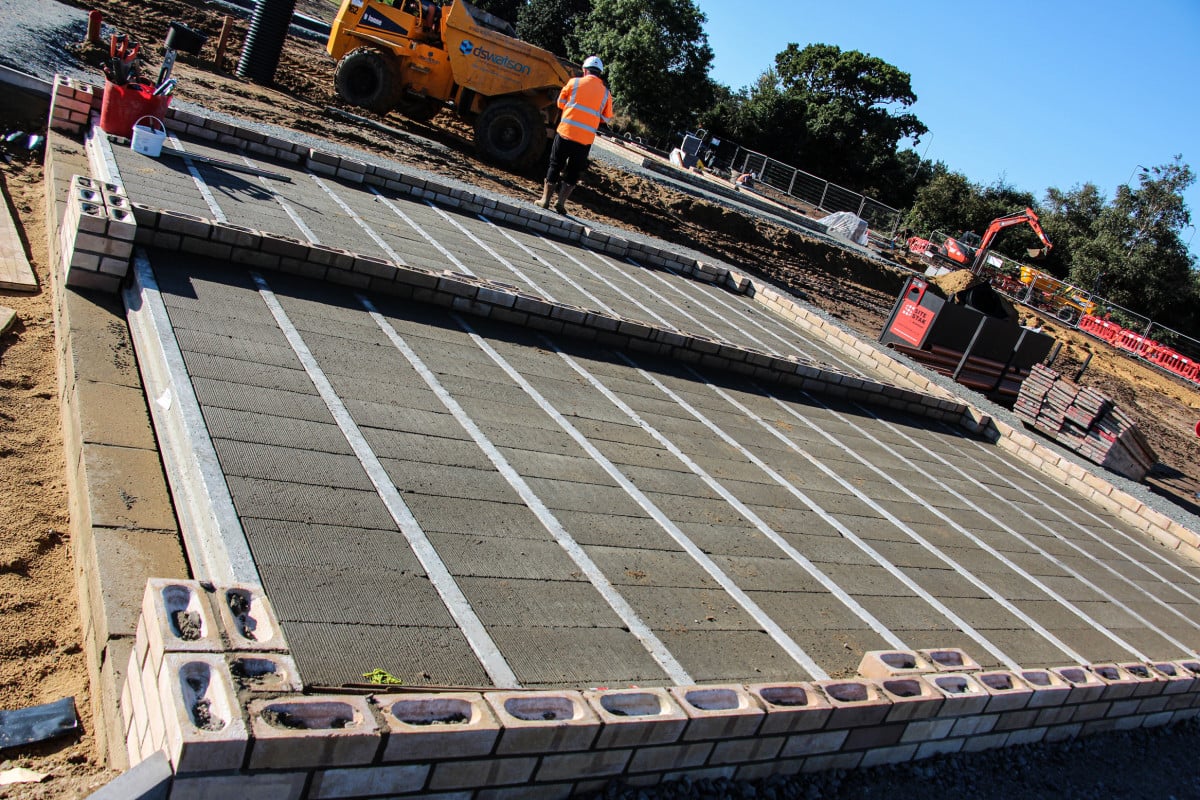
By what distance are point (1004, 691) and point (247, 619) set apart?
3.65 metres

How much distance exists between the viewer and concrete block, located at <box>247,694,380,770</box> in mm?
2516

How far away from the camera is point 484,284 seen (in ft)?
25.5

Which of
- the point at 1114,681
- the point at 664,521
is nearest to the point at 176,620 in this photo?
the point at 664,521

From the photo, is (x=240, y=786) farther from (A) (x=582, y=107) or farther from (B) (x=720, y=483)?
(A) (x=582, y=107)

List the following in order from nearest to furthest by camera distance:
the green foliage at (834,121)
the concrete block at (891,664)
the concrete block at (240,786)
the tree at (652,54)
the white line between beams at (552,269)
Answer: the concrete block at (240,786) < the concrete block at (891,664) < the white line between beams at (552,269) < the tree at (652,54) < the green foliage at (834,121)

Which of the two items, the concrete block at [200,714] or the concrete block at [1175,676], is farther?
the concrete block at [1175,676]

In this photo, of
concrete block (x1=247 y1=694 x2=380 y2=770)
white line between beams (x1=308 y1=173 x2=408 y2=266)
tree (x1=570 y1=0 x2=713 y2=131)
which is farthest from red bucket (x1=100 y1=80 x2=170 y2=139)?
tree (x1=570 y1=0 x2=713 y2=131)

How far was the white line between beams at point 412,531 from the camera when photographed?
11.7 feet

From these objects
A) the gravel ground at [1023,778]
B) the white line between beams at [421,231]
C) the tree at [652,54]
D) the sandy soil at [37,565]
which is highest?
the tree at [652,54]

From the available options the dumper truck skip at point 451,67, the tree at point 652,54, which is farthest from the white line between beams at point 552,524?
the tree at point 652,54

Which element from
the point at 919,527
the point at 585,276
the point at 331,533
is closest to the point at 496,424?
the point at 331,533

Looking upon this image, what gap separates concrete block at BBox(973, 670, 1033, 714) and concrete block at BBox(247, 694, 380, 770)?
319cm

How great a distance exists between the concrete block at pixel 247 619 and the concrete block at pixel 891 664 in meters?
2.76

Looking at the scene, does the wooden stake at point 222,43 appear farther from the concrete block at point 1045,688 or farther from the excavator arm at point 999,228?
the concrete block at point 1045,688
